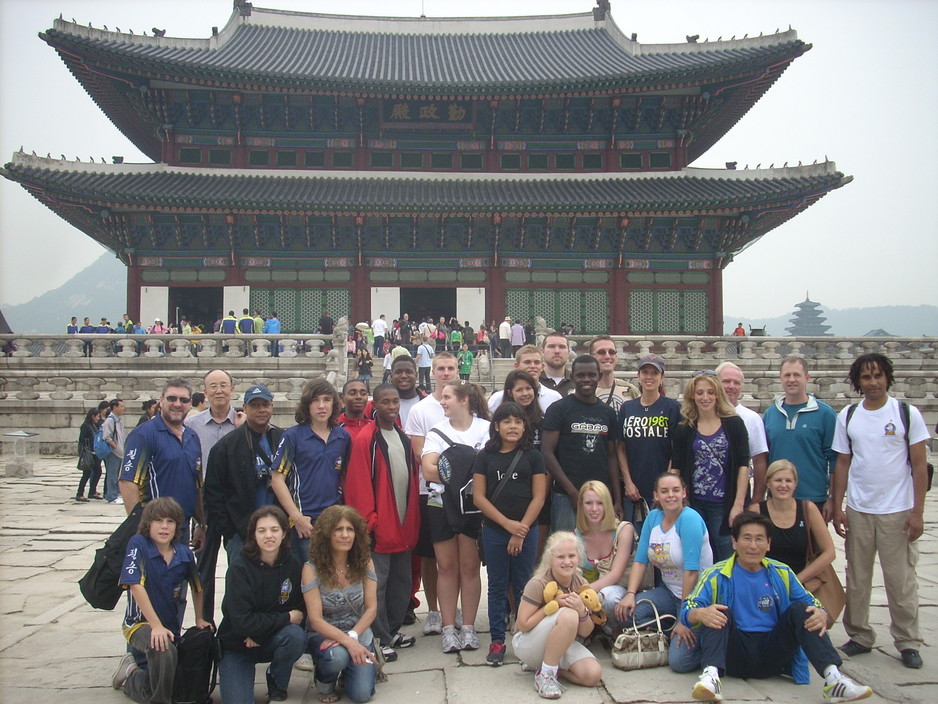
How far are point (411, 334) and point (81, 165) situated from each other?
10.9m

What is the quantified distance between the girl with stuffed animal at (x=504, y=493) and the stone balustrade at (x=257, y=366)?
36.4 ft

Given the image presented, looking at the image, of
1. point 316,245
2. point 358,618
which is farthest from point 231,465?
point 316,245

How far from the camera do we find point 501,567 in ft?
17.3

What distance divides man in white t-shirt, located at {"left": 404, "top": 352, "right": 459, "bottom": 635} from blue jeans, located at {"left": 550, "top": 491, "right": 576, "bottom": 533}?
990mm

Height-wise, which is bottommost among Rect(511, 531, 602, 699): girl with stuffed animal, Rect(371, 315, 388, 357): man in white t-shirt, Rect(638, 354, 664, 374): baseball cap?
Rect(511, 531, 602, 699): girl with stuffed animal

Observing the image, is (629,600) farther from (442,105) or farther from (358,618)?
(442,105)

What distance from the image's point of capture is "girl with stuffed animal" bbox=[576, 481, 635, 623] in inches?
209

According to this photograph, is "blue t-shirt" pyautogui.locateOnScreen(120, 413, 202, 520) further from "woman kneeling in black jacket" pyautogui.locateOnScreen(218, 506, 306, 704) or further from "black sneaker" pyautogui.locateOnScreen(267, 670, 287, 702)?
"black sneaker" pyautogui.locateOnScreen(267, 670, 287, 702)

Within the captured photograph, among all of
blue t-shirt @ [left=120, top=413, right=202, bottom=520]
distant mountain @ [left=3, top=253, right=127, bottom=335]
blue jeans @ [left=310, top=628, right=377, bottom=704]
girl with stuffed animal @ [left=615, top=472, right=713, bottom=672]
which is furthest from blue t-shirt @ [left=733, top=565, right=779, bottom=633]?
distant mountain @ [left=3, top=253, right=127, bottom=335]

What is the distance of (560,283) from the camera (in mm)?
22531

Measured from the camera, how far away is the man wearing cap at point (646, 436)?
572cm

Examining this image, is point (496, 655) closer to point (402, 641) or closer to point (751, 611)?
point (402, 641)

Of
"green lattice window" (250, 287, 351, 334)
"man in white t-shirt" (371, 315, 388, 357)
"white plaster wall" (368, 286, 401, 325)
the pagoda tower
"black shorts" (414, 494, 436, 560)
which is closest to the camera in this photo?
"black shorts" (414, 494, 436, 560)

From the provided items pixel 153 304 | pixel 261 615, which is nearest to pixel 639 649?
pixel 261 615
